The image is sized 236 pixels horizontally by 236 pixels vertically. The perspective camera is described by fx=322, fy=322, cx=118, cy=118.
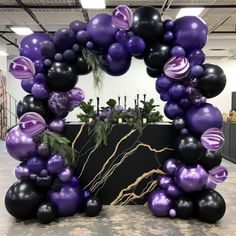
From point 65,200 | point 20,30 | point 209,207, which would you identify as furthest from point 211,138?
point 20,30

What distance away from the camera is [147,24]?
360cm

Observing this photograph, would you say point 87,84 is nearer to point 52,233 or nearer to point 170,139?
point 170,139

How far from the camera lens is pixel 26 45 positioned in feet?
12.6

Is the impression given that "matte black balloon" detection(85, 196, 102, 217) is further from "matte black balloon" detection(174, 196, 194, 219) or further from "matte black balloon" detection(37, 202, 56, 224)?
"matte black balloon" detection(174, 196, 194, 219)

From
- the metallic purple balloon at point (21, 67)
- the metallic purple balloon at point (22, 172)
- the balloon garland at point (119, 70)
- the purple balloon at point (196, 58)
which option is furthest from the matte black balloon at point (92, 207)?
the purple balloon at point (196, 58)

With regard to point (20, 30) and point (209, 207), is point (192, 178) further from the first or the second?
point (20, 30)

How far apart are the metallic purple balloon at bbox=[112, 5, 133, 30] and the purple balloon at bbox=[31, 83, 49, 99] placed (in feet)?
3.65

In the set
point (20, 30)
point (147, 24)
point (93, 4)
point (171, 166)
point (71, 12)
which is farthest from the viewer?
point (20, 30)

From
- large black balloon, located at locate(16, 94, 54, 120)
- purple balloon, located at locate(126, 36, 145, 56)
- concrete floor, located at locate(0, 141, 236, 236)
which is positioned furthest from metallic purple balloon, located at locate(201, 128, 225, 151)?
large black balloon, located at locate(16, 94, 54, 120)

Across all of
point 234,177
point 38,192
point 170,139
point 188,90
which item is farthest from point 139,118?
point 234,177

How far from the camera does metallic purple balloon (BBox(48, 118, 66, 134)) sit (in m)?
3.88

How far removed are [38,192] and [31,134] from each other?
68 centimetres

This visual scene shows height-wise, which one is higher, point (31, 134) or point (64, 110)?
point (64, 110)

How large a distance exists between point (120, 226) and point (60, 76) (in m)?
1.83
